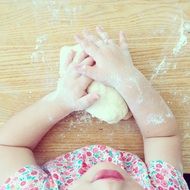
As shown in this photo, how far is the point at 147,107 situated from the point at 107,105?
0.25 ft

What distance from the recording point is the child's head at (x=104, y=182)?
877 mm

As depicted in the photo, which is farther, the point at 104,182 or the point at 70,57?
the point at 70,57

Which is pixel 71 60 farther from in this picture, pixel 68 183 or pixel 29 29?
pixel 68 183

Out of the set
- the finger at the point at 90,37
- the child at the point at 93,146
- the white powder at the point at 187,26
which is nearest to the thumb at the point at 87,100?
the child at the point at 93,146

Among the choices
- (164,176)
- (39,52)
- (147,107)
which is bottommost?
(164,176)

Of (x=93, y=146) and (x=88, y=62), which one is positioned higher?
(x=88, y=62)

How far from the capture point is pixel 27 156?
1016 millimetres

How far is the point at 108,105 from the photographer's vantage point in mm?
1009

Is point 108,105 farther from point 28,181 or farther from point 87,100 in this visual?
point 28,181

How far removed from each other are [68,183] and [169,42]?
34 centimetres

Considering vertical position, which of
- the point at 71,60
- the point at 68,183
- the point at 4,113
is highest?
the point at 71,60

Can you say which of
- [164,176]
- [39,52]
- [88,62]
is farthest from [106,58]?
[164,176]

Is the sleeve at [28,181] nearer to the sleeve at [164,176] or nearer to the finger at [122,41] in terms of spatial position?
the sleeve at [164,176]

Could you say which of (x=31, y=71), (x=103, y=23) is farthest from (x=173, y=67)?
(x=31, y=71)
